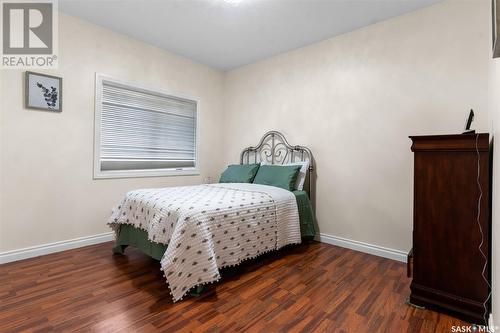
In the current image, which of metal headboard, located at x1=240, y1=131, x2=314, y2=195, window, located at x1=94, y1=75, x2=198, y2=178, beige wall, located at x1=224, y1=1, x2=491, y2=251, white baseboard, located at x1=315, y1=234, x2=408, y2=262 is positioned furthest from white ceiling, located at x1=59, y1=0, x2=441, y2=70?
white baseboard, located at x1=315, y1=234, x2=408, y2=262

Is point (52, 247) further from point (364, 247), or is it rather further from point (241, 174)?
point (364, 247)

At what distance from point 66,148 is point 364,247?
11.3 feet

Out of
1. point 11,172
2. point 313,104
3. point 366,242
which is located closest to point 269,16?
point 313,104

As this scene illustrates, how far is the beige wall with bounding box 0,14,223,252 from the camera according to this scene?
2482 mm

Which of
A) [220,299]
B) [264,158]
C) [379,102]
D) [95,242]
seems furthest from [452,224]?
[95,242]

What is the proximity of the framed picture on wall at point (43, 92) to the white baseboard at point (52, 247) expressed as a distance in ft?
4.61

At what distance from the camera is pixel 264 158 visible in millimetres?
3906

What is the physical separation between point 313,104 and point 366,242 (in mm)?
1779

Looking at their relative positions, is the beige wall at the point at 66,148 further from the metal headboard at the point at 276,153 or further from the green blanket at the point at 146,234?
the metal headboard at the point at 276,153

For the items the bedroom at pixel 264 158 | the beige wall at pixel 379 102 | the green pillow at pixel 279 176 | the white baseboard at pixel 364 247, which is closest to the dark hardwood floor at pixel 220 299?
the bedroom at pixel 264 158

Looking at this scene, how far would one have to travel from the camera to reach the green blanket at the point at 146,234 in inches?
88.3

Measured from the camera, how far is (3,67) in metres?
2.43

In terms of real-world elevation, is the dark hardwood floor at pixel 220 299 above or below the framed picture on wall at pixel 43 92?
below

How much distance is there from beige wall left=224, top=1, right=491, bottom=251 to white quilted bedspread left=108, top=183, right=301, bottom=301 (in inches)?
30.3
